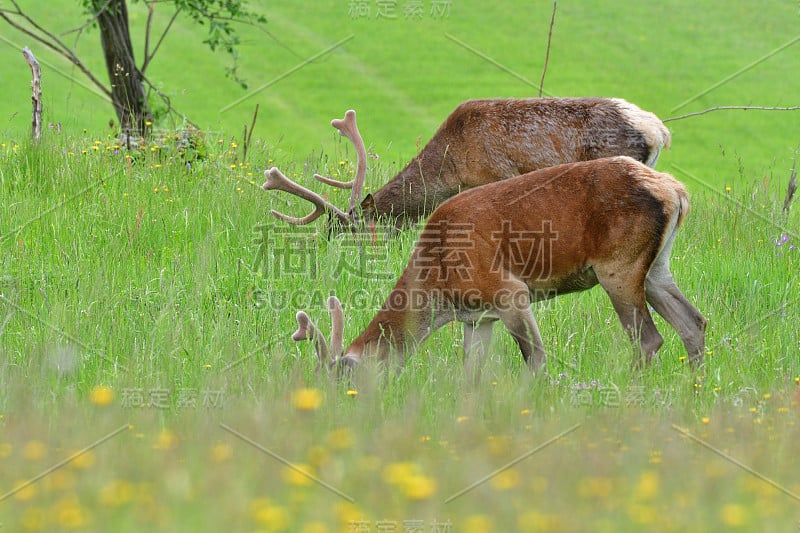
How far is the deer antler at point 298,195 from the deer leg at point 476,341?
210 cm

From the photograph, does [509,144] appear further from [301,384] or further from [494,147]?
[301,384]

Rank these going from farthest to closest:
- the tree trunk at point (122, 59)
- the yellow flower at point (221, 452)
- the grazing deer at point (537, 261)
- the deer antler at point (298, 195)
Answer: the tree trunk at point (122, 59) < the deer antler at point (298, 195) < the grazing deer at point (537, 261) < the yellow flower at point (221, 452)

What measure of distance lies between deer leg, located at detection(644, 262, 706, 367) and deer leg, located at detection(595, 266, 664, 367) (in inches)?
6.9

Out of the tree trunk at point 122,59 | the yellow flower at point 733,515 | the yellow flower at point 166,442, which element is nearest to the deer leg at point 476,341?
the yellow flower at point 166,442

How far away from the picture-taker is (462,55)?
27516mm

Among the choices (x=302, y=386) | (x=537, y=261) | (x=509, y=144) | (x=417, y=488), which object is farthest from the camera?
(x=509, y=144)

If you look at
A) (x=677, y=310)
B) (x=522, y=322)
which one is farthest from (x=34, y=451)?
(x=677, y=310)

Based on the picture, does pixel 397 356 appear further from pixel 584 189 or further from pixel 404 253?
pixel 404 253

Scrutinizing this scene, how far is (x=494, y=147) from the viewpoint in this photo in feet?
27.1

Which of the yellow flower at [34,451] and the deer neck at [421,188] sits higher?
the yellow flower at [34,451]

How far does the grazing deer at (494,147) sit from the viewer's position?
25.5ft

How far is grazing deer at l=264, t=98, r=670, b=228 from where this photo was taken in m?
7.77

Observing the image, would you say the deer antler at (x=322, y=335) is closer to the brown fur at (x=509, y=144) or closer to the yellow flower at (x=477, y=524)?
the yellow flower at (x=477, y=524)

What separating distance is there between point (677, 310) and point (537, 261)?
2.89 ft
